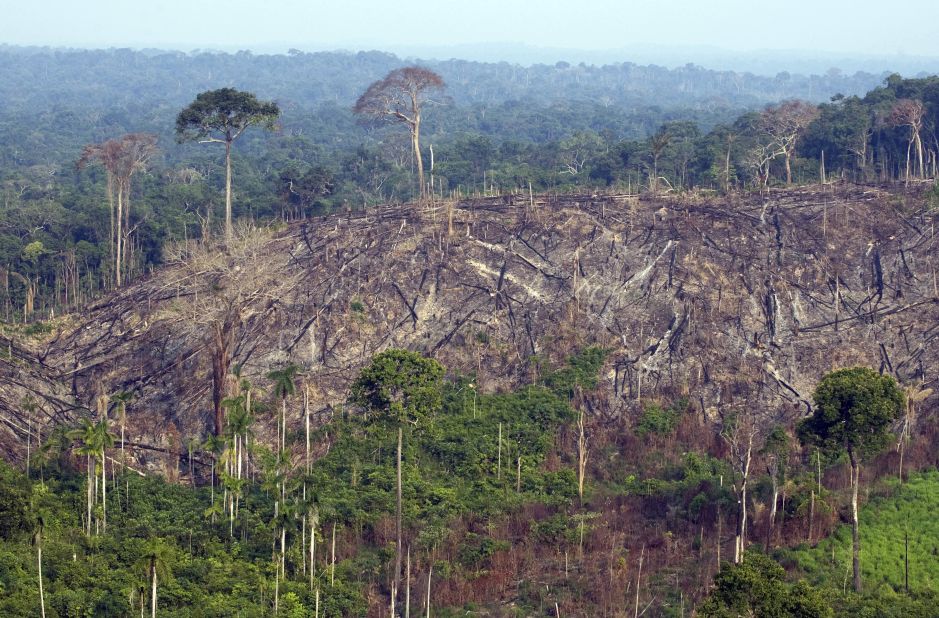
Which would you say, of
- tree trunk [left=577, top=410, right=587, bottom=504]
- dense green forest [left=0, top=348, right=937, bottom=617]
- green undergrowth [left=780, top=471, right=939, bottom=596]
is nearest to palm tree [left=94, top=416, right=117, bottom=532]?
dense green forest [left=0, top=348, right=937, bottom=617]

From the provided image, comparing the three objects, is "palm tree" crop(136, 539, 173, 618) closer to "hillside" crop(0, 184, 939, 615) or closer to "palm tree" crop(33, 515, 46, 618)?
"palm tree" crop(33, 515, 46, 618)

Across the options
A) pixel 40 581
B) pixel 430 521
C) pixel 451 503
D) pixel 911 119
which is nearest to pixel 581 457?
pixel 451 503

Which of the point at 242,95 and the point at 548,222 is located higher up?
the point at 242,95

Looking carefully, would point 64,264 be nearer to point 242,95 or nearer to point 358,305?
point 242,95

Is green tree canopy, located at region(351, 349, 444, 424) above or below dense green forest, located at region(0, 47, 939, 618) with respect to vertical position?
above

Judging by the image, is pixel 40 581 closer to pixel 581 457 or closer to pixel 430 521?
pixel 430 521

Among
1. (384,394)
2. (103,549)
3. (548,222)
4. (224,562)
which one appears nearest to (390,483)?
(384,394)

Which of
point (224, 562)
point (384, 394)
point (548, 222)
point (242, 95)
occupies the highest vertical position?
point (242, 95)
